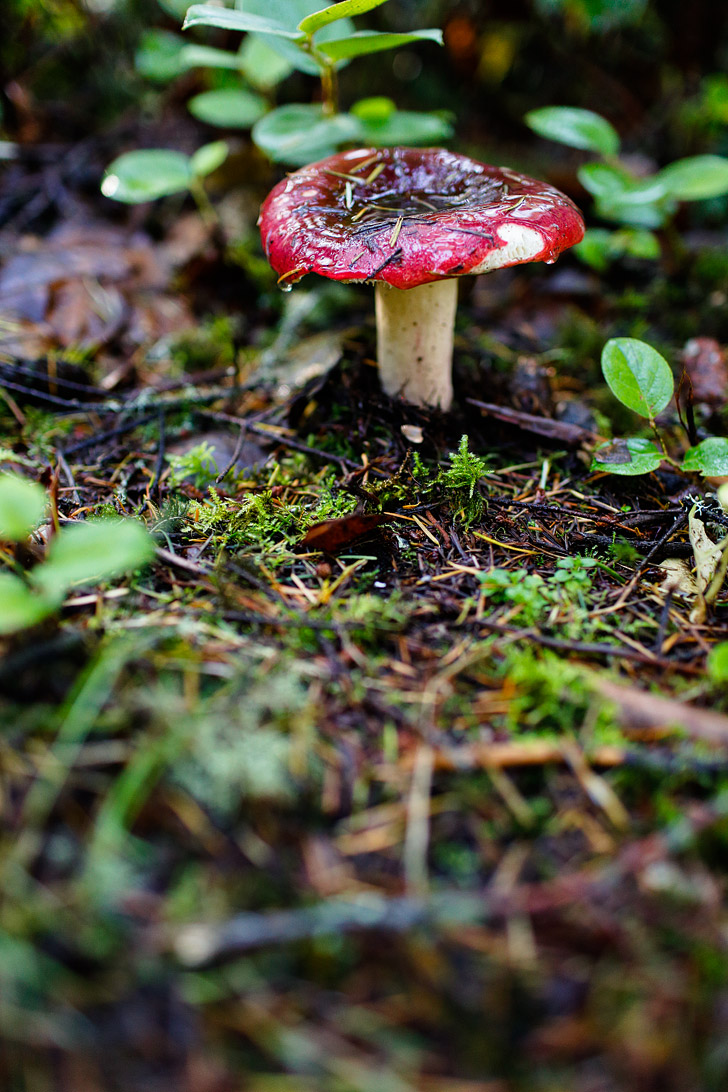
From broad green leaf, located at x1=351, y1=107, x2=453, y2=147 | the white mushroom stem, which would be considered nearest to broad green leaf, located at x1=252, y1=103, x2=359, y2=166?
broad green leaf, located at x1=351, y1=107, x2=453, y2=147

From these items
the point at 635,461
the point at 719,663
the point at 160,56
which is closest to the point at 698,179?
the point at 635,461

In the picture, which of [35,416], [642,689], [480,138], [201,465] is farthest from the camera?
[480,138]

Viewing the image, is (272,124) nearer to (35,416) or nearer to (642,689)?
(35,416)

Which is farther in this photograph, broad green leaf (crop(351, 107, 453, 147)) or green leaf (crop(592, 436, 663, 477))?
broad green leaf (crop(351, 107, 453, 147))

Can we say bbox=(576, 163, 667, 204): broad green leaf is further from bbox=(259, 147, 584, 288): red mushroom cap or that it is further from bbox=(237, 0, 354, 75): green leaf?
bbox=(237, 0, 354, 75): green leaf

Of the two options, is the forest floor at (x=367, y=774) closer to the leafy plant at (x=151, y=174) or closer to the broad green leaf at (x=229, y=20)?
the leafy plant at (x=151, y=174)

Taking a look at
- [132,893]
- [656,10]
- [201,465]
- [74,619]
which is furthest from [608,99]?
[132,893]
